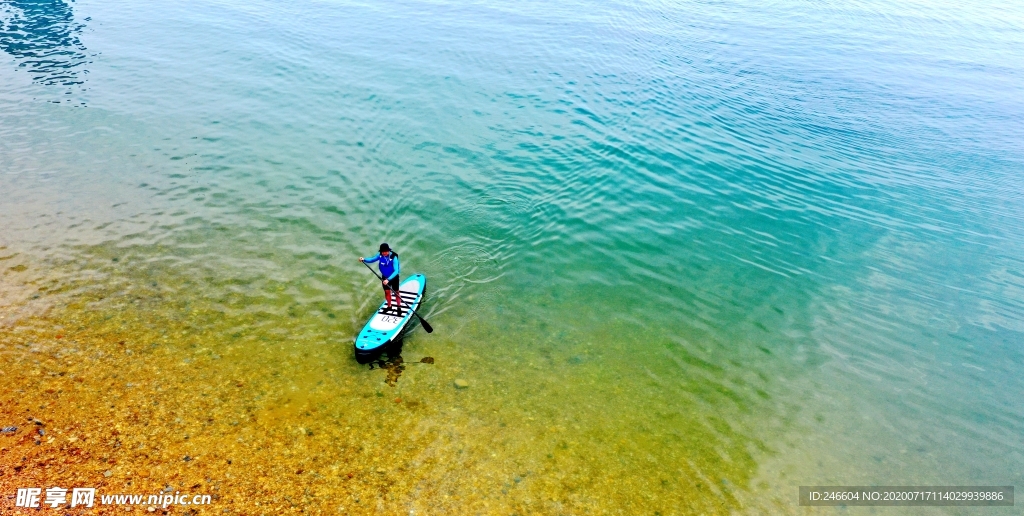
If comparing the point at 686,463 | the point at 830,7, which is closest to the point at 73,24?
the point at 686,463

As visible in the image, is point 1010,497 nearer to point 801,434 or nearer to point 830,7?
point 801,434

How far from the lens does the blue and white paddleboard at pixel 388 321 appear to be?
17.3 meters

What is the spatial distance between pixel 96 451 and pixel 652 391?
49.0 feet

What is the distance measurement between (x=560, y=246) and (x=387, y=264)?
872 centimetres

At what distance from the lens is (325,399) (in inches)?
632

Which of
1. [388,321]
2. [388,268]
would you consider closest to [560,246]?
[388,268]

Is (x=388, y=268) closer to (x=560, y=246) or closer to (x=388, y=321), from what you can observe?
(x=388, y=321)

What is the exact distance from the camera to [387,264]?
18.4 meters

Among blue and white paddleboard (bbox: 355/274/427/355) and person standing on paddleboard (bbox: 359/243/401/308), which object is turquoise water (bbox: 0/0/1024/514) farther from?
person standing on paddleboard (bbox: 359/243/401/308)

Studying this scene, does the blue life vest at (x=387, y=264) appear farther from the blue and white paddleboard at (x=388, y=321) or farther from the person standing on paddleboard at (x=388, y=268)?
the blue and white paddleboard at (x=388, y=321)

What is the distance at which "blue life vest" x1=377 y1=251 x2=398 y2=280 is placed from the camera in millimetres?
18375

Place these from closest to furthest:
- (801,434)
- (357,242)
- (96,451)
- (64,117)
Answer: (96,451) → (801,434) → (357,242) → (64,117)

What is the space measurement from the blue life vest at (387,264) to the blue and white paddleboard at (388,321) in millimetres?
803

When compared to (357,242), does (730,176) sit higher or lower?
higher
